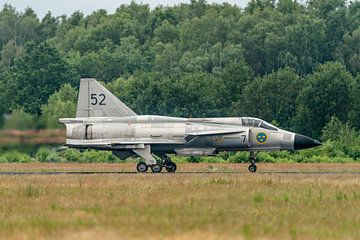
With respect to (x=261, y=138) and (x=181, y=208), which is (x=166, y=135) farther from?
(x=181, y=208)

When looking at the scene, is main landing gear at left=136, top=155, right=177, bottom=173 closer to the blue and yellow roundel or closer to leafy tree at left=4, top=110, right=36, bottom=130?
the blue and yellow roundel

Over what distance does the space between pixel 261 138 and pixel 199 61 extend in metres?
75.9

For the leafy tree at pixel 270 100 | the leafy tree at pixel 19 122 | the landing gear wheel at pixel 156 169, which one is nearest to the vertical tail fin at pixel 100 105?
the landing gear wheel at pixel 156 169

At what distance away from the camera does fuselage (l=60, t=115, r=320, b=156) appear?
133ft

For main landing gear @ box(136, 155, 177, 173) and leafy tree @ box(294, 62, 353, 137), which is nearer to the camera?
main landing gear @ box(136, 155, 177, 173)

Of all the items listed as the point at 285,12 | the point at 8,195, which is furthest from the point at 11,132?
the point at 285,12

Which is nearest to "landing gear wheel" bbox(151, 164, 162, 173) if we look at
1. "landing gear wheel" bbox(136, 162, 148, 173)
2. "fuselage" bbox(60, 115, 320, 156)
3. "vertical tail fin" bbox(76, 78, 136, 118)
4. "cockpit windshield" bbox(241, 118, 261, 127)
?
"landing gear wheel" bbox(136, 162, 148, 173)

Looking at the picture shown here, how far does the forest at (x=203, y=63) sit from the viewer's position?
78.8 m

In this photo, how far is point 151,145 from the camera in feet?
135

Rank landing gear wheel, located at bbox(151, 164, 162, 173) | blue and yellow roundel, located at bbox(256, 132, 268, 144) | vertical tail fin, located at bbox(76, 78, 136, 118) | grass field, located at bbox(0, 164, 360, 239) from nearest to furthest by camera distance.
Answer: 1. grass field, located at bbox(0, 164, 360, 239)
2. blue and yellow roundel, located at bbox(256, 132, 268, 144)
3. landing gear wheel, located at bbox(151, 164, 162, 173)
4. vertical tail fin, located at bbox(76, 78, 136, 118)

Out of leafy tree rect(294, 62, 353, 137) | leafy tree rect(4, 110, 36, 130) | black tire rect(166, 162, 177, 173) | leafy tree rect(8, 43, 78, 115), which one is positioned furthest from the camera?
leafy tree rect(8, 43, 78, 115)

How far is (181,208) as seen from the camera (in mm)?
21562

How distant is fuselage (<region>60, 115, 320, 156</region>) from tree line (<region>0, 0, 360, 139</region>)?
9.42 ft

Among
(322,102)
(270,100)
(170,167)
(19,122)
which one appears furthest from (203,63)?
(170,167)
